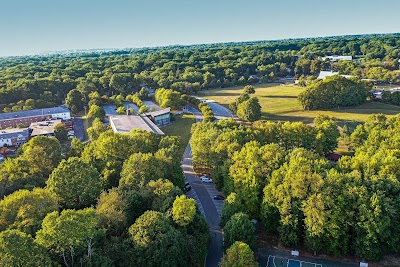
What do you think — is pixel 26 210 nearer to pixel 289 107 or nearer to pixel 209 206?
pixel 209 206

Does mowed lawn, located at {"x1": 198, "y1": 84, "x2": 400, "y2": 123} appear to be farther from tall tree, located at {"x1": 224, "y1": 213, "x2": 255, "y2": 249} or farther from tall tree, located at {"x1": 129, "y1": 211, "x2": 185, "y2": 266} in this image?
tall tree, located at {"x1": 129, "y1": 211, "x2": 185, "y2": 266}

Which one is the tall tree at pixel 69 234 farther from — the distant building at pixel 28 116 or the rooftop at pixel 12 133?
the distant building at pixel 28 116

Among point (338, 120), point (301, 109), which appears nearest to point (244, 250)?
point (338, 120)

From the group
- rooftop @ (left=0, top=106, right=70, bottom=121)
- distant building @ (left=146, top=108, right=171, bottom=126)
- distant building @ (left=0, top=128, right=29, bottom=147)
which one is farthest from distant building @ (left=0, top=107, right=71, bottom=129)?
distant building @ (left=146, top=108, right=171, bottom=126)

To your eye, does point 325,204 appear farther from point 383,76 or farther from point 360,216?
point 383,76

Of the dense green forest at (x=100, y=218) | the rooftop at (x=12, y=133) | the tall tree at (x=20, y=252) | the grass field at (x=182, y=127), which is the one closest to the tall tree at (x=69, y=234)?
the dense green forest at (x=100, y=218)

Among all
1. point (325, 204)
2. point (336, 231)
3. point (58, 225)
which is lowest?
point (336, 231)

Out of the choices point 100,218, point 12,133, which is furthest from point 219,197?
point 12,133
